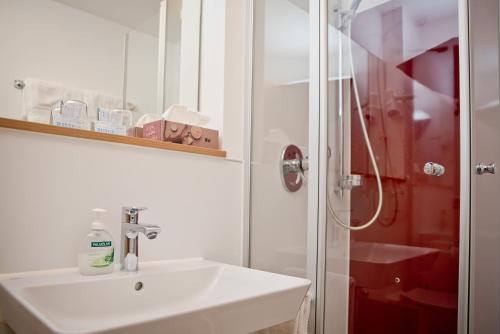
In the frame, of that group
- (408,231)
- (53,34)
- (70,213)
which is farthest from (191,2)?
(408,231)

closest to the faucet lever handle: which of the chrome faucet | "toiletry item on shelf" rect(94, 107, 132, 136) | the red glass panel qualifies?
the chrome faucet

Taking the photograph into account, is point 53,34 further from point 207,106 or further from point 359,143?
point 359,143

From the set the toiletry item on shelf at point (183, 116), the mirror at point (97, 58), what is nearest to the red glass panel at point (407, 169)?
the toiletry item on shelf at point (183, 116)

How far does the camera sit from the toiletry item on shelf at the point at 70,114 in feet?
3.48

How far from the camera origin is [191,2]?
1.61 metres

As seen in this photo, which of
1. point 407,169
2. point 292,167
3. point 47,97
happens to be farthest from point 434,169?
point 47,97

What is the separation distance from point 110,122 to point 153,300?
1.84 ft

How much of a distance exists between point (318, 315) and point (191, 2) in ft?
4.42

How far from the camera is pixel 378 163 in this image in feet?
4.43

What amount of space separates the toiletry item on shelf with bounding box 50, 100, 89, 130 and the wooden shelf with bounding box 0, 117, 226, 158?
0.19 feet

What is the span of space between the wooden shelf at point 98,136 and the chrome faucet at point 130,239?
0.21m

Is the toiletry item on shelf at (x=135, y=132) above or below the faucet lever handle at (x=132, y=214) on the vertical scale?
above

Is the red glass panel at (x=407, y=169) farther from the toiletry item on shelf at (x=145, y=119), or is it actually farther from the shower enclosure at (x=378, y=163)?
the toiletry item on shelf at (x=145, y=119)

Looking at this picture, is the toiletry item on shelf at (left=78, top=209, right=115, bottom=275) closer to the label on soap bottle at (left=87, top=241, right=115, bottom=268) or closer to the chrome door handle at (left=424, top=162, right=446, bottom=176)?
the label on soap bottle at (left=87, top=241, right=115, bottom=268)
